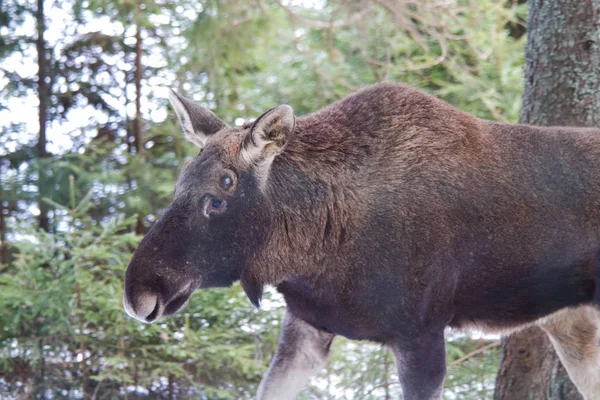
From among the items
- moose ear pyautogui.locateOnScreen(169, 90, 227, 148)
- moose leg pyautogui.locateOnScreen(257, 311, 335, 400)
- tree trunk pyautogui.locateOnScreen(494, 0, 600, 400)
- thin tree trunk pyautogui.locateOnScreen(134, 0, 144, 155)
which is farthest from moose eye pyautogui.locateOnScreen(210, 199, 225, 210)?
thin tree trunk pyautogui.locateOnScreen(134, 0, 144, 155)

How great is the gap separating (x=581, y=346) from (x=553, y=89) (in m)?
1.85

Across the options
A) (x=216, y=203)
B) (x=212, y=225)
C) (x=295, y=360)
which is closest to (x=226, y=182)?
(x=216, y=203)

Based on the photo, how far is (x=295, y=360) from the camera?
4.36 m

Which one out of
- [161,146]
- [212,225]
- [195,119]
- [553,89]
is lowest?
[161,146]

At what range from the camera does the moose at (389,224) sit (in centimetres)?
372

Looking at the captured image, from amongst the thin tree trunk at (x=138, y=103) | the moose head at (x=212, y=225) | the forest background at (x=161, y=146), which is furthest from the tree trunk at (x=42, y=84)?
the moose head at (x=212, y=225)

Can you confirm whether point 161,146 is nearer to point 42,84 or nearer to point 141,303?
point 42,84

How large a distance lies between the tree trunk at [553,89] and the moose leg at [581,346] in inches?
29.0

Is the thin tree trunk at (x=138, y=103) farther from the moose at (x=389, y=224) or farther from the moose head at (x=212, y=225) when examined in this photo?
the moose head at (x=212, y=225)

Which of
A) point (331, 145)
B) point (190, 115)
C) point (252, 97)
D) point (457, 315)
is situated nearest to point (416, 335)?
point (457, 315)

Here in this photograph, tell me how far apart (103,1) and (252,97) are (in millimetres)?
2209

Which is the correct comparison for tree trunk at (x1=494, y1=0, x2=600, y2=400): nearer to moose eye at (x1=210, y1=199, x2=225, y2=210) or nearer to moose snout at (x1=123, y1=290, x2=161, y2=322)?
moose eye at (x1=210, y1=199, x2=225, y2=210)

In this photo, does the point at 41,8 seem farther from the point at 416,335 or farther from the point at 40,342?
the point at 416,335

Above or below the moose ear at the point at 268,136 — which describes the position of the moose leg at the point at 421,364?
below
